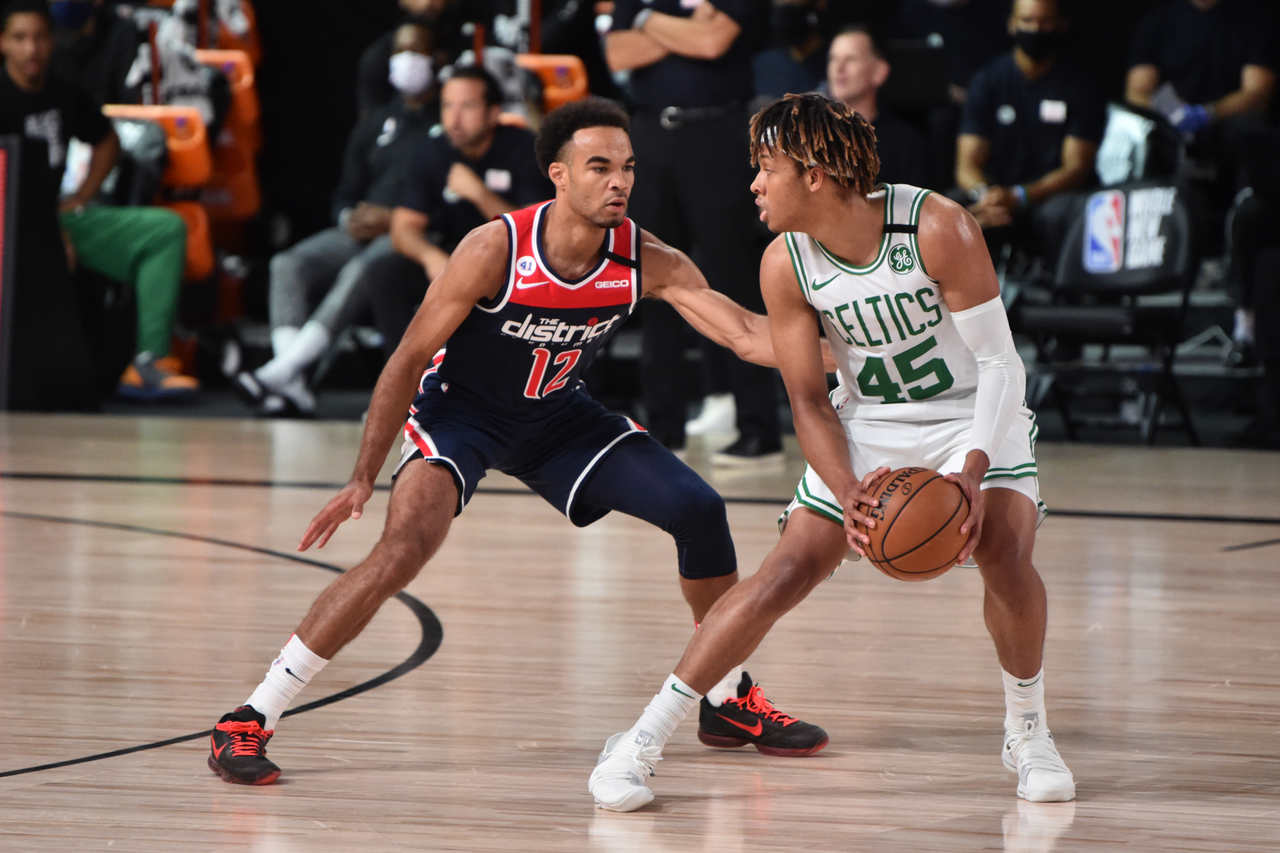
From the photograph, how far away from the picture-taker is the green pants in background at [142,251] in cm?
902

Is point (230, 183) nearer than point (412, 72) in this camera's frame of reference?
No

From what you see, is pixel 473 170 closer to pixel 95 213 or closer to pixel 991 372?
pixel 95 213

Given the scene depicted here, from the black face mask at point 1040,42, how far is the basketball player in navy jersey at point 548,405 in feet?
17.1

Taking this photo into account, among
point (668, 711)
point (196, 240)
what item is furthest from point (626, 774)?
point (196, 240)

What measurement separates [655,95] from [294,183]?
5.43 metres

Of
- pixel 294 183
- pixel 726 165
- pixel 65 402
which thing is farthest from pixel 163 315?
pixel 726 165

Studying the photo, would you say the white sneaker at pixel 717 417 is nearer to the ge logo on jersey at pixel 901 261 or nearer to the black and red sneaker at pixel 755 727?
the black and red sneaker at pixel 755 727

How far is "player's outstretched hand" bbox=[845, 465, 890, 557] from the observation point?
2.97 m

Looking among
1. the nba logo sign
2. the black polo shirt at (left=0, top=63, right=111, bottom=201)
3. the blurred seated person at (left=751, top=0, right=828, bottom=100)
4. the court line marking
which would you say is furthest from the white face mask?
the nba logo sign

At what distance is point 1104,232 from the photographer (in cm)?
780

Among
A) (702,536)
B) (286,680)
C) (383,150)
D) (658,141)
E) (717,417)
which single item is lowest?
(717,417)

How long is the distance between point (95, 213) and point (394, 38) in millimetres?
2013

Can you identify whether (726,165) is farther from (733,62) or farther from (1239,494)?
(1239,494)

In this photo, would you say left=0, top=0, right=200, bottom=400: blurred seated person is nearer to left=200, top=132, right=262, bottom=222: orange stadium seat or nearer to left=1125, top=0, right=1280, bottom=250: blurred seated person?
left=200, top=132, right=262, bottom=222: orange stadium seat
